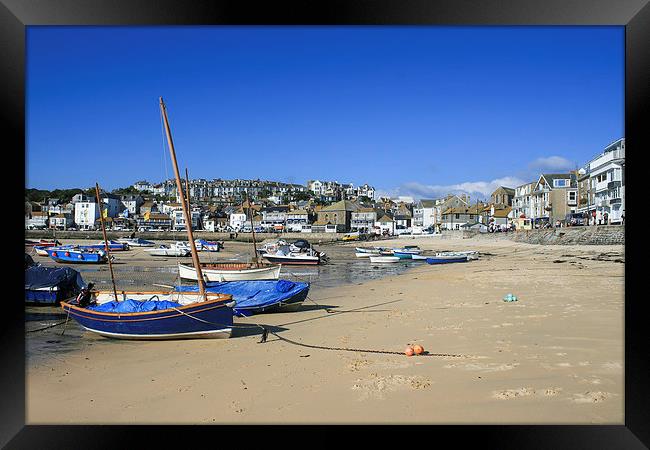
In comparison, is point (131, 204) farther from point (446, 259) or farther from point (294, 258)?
point (446, 259)

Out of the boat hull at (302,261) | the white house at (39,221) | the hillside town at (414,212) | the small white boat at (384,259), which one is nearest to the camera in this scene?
the boat hull at (302,261)

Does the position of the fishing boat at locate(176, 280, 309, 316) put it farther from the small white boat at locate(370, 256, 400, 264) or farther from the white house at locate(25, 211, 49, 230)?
the white house at locate(25, 211, 49, 230)

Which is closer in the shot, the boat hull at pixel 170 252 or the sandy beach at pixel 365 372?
the sandy beach at pixel 365 372

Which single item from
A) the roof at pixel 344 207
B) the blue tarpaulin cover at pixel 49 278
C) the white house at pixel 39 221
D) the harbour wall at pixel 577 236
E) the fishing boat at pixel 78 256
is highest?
the roof at pixel 344 207

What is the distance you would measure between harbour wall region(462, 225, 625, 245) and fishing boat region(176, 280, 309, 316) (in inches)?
971

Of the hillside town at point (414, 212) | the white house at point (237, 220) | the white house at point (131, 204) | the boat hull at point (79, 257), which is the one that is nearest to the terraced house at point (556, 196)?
the hillside town at point (414, 212)

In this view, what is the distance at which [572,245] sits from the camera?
109 feet

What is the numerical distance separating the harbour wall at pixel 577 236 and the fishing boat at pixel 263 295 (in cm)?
2465

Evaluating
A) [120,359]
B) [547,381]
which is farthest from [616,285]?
[120,359]

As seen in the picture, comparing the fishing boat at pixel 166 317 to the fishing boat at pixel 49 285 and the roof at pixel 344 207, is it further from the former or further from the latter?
the roof at pixel 344 207

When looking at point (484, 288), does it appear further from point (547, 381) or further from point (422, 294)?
point (547, 381)

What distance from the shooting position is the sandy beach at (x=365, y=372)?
14.9 ft
